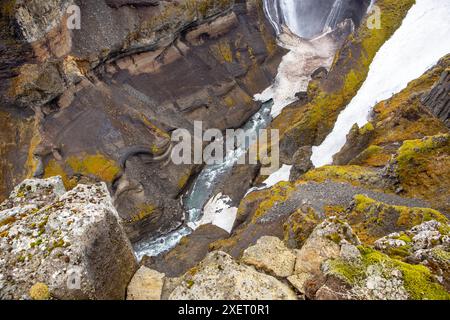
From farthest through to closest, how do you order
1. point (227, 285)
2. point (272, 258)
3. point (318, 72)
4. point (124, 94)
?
point (318, 72) < point (124, 94) < point (272, 258) < point (227, 285)

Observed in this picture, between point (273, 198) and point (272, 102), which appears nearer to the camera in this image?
point (273, 198)

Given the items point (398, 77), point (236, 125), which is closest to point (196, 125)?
point (236, 125)

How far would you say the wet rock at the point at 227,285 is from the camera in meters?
9.73

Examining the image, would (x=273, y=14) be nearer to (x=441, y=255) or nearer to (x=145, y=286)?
(x=441, y=255)

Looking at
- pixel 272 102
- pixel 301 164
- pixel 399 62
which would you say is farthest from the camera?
pixel 272 102

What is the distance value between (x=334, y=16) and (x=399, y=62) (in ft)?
80.5

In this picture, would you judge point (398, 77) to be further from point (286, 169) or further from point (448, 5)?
point (286, 169)

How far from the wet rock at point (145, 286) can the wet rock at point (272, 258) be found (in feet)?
10.9

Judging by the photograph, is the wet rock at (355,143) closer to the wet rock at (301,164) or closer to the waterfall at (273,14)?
the wet rock at (301,164)

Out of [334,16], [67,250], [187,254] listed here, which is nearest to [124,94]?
[187,254]

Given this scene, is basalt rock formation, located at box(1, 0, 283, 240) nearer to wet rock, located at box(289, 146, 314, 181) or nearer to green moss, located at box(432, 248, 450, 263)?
wet rock, located at box(289, 146, 314, 181)

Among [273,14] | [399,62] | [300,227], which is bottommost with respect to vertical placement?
[300,227]

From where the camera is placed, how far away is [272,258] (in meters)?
12.4

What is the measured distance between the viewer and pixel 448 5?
110ft
